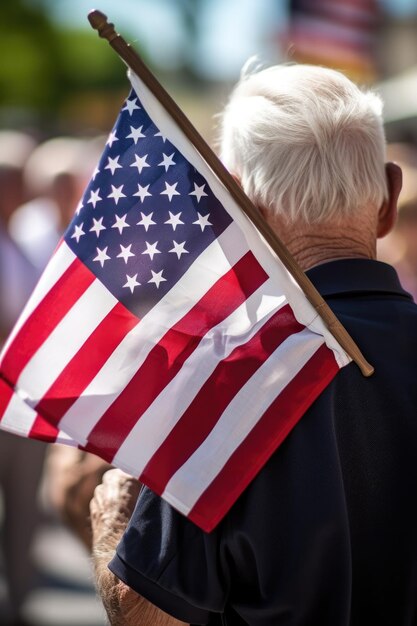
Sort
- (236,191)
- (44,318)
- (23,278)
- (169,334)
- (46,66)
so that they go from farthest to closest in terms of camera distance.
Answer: (46,66) → (23,278) → (44,318) → (169,334) → (236,191)

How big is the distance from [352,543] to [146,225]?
0.75 m

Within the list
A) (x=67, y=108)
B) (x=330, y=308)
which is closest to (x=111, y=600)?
(x=330, y=308)

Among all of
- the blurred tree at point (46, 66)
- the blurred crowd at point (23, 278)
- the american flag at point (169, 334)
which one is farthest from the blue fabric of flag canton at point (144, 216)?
the blurred tree at point (46, 66)

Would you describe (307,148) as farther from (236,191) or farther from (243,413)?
(243,413)

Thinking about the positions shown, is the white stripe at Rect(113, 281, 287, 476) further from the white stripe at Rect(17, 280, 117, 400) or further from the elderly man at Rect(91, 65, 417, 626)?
the white stripe at Rect(17, 280, 117, 400)

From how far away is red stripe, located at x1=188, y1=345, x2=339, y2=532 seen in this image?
1974 mm

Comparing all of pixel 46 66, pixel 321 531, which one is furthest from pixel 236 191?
pixel 46 66

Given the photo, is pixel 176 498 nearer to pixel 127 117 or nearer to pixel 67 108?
pixel 127 117

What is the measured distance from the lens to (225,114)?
2.35 meters

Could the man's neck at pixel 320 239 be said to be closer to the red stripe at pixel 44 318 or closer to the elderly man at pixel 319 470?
the elderly man at pixel 319 470

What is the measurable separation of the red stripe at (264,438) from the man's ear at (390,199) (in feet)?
1.39

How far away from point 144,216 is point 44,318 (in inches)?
12.8

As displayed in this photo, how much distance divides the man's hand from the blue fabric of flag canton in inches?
16.6

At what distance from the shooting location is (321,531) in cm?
194
